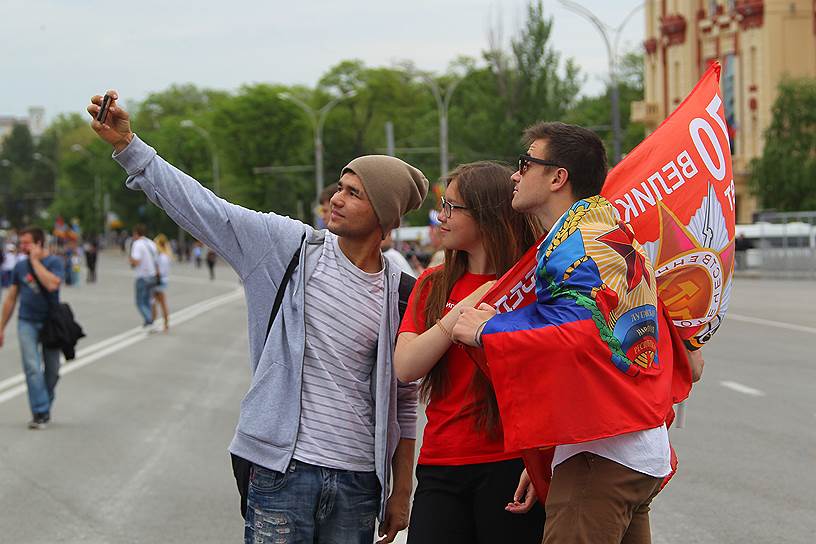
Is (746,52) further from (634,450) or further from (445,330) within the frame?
(634,450)

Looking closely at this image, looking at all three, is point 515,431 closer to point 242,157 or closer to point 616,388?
point 616,388

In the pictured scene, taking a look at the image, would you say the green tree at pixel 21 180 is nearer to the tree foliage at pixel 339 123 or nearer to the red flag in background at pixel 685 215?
the tree foliage at pixel 339 123

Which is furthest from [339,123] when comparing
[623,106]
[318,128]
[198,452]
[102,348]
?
[198,452]

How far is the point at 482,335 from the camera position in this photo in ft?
11.6

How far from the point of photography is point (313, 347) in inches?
162

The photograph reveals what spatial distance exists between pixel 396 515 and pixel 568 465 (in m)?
0.84

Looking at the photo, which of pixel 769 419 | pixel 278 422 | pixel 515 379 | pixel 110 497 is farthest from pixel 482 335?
pixel 769 419

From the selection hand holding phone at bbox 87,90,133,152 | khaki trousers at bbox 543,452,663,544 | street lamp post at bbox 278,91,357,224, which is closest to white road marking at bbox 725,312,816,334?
khaki trousers at bbox 543,452,663,544

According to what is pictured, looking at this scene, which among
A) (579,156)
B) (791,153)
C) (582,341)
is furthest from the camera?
(791,153)

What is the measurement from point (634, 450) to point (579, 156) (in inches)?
30.5

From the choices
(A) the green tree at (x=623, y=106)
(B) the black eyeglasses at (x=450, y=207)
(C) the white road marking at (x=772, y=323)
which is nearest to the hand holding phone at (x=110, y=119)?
(B) the black eyeglasses at (x=450, y=207)

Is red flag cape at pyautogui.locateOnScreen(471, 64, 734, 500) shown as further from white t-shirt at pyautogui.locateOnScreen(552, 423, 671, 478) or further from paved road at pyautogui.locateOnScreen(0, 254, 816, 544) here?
paved road at pyautogui.locateOnScreen(0, 254, 816, 544)

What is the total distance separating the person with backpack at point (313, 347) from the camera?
406cm

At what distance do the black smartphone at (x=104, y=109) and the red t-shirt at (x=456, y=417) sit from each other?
991mm
